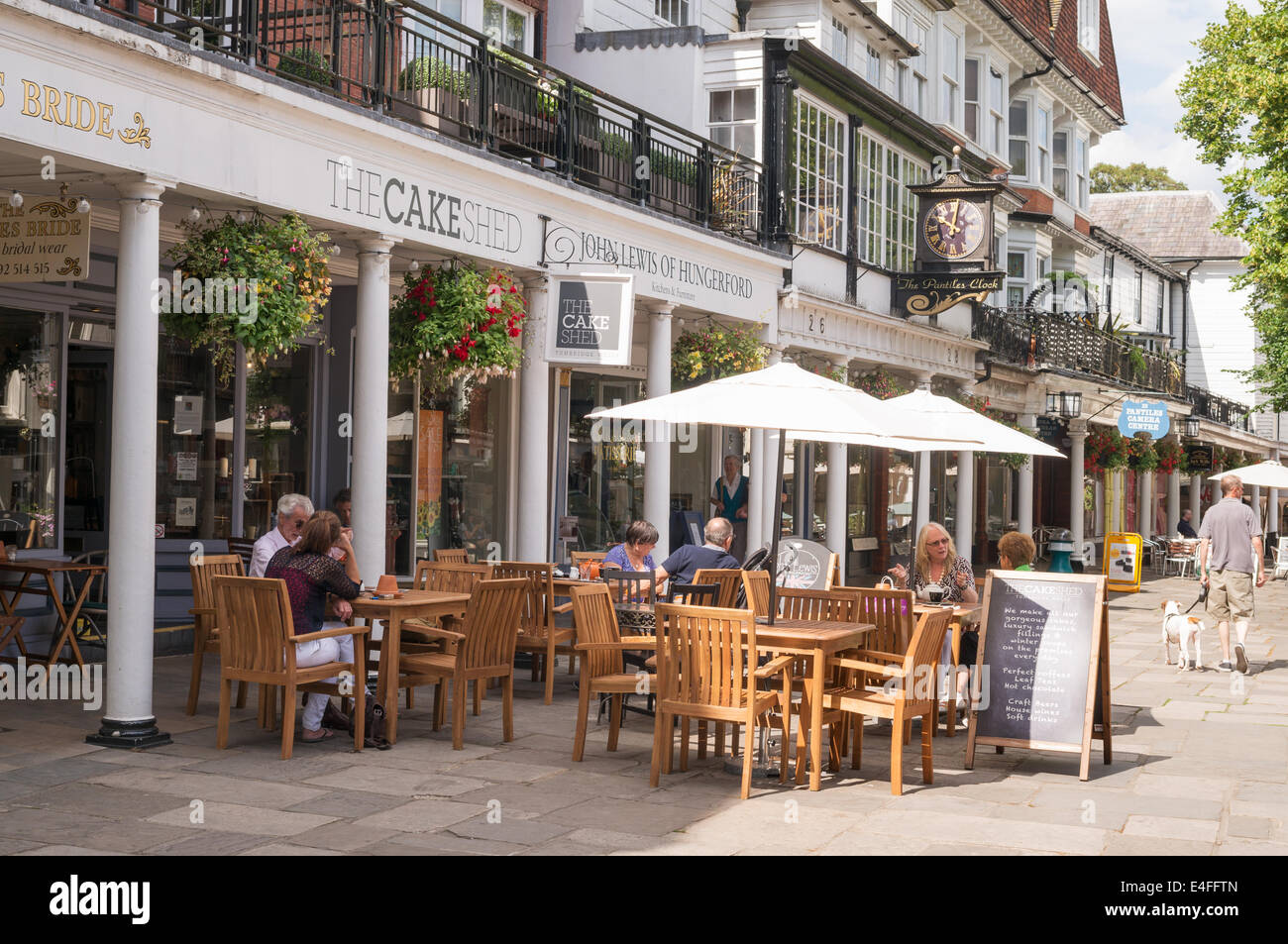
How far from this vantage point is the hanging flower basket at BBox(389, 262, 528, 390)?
11000 millimetres

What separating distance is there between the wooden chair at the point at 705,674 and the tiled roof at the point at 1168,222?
161ft

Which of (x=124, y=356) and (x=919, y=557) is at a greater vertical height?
(x=124, y=356)

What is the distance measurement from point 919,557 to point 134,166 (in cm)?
594

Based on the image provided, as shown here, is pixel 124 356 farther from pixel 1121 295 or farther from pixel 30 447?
pixel 1121 295

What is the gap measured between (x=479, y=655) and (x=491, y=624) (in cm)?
21

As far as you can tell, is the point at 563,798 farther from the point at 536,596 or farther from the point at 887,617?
the point at 536,596

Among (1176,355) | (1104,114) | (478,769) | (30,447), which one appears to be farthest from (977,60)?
(1176,355)

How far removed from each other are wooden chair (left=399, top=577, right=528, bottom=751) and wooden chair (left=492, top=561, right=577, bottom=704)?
1295mm

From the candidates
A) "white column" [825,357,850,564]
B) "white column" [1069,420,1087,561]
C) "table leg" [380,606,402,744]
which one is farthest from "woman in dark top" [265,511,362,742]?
"white column" [1069,420,1087,561]

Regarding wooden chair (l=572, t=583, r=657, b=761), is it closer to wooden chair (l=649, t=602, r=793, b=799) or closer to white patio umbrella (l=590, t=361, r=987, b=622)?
wooden chair (l=649, t=602, r=793, b=799)
